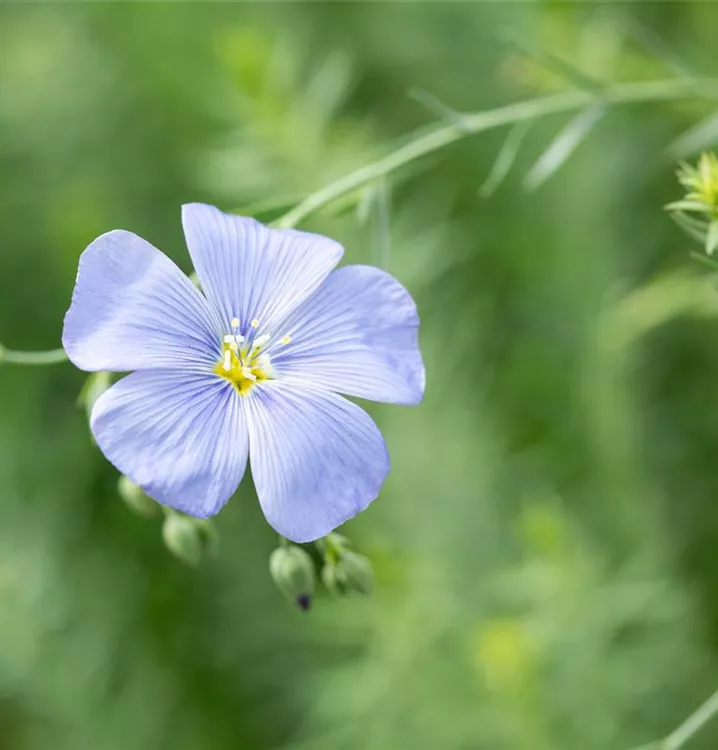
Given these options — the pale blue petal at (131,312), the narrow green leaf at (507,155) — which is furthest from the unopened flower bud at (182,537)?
the narrow green leaf at (507,155)

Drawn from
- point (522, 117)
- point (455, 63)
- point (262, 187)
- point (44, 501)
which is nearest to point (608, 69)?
point (455, 63)

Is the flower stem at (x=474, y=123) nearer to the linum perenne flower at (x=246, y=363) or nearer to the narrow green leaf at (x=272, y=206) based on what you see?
the narrow green leaf at (x=272, y=206)

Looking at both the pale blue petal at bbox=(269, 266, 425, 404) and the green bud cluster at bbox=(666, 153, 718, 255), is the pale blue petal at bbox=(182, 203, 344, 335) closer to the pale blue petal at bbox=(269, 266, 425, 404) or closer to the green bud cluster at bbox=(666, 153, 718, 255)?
the pale blue petal at bbox=(269, 266, 425, 404)

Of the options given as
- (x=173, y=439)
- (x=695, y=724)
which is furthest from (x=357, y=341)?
(x=695, y=724)

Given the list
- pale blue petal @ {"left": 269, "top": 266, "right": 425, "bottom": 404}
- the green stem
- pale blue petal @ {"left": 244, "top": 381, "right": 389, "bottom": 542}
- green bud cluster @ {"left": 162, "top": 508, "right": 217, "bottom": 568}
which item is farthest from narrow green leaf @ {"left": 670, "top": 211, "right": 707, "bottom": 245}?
green bud cluster @ {"left": 162, "top": 508, "right": 217, "bottom": 568}

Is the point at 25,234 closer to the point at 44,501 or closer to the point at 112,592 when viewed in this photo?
the point at 44,501

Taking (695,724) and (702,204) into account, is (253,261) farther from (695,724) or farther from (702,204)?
(695,724)
